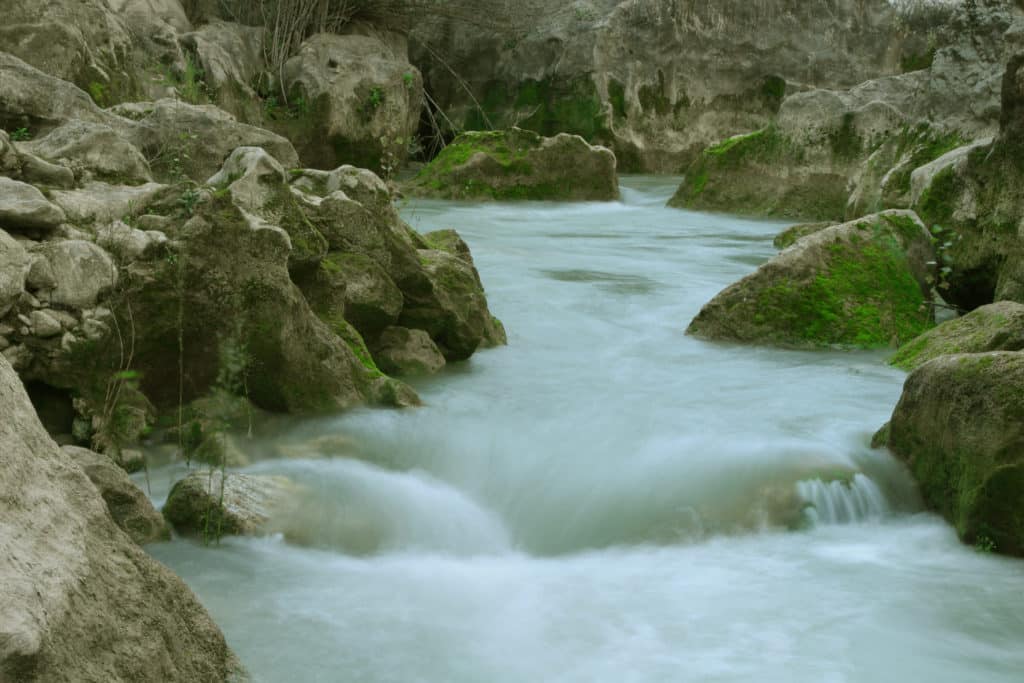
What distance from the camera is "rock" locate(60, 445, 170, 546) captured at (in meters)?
3.50

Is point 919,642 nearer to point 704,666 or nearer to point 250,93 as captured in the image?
point 704,666

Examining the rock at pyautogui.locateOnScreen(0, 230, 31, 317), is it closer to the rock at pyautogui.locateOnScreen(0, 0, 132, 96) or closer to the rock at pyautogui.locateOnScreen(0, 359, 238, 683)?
the rock at pyautogui.locateOnScreen(0, 359, 238, 683)

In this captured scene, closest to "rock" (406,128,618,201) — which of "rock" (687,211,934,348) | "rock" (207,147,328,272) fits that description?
"rock" (687,211,934,348)

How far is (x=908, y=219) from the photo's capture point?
729cm

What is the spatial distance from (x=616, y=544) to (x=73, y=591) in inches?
95.2

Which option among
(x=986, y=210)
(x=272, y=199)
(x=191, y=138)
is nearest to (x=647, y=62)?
(x=986, y=210)

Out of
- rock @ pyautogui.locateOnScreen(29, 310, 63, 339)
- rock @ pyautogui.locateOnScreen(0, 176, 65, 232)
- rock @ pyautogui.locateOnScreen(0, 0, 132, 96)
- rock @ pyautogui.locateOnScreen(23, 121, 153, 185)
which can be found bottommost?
rock @ pyautogui.locateOnScreen(29, 310, 63, 339)

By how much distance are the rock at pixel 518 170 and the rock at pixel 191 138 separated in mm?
6470

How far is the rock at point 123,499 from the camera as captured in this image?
350 centimetres

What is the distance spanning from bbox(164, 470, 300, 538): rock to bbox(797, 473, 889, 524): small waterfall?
2.04 metres

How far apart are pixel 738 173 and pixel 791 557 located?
10.2 meters

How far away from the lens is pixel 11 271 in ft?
13.0

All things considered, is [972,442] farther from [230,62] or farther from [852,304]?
[230,62]

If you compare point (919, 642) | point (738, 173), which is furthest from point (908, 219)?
point (738, 173)
